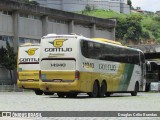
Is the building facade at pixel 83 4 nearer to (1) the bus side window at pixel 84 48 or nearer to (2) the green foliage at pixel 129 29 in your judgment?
(2) the green foliage at pixel 129 29

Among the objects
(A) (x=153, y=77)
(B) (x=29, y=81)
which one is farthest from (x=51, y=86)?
(A) (x=153, y=77)

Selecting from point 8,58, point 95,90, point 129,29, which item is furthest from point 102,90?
point 129,29

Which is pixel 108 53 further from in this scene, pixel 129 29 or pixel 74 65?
pixel 129 29

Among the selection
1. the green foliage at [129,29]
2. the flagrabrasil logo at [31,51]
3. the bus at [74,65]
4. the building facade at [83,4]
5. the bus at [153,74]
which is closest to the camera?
the bus at [74,65]

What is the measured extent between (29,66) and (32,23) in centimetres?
2760

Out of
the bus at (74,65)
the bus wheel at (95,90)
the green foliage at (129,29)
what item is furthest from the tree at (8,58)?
the green foliage at (129,29)

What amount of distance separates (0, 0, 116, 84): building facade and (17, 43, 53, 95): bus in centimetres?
2062

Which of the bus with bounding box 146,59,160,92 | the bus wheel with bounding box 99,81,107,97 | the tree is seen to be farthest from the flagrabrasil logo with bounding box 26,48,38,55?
the bus with bounding box 146,59,160,92

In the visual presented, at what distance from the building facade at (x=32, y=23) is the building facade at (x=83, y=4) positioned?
89845 millimetres

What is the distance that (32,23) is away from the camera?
59.3 m

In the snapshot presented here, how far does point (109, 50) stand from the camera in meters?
28.1

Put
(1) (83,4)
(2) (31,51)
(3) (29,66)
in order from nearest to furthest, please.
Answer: (2) (31,51) → (3) (29,66) → (1) (83,4)

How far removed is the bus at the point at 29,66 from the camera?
31859mm

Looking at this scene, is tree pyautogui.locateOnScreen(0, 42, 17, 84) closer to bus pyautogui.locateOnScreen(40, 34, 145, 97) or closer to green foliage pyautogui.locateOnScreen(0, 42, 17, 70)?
green foliage pyautogui.locateOnScreen(0, 42, 17, 70)
